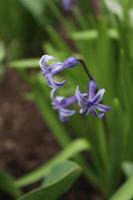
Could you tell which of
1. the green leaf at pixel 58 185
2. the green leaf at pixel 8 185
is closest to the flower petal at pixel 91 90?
the green leaf at pixel 58 185

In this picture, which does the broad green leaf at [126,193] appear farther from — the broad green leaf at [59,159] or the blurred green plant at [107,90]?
the broad green leaf at [59,159]

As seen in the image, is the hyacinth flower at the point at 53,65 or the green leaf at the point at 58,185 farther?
the green leaf at the point at 58,185

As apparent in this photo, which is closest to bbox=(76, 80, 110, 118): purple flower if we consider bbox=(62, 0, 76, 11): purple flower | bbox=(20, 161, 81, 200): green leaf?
bbox=(20, 161, 81, 200): green leaf

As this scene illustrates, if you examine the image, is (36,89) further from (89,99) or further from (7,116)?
(89,99)

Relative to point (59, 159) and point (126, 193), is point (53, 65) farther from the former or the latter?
point (59, 159)

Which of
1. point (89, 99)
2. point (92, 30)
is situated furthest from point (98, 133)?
point (89, 99)

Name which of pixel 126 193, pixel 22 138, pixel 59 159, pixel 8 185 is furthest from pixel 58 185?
pixel 22 138
